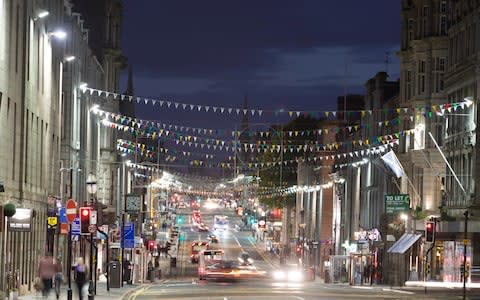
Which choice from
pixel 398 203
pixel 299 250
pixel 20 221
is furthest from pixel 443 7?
pixel 299 250

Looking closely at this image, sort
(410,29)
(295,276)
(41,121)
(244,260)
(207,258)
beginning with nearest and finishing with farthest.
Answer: (41,121) < (410,29) < (244,260) < (207,258) < (295,276)

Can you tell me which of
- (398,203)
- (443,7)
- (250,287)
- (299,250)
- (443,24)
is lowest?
(299,250)

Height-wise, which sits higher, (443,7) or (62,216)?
(443,7)

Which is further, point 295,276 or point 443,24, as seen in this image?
point 295,276

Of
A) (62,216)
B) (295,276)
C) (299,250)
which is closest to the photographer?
(62,216)

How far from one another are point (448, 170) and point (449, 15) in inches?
402

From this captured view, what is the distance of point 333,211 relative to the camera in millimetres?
115062

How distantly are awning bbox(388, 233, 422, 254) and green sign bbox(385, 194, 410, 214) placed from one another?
9.35 feet

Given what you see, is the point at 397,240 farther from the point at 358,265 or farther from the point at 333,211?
the point at 333,211

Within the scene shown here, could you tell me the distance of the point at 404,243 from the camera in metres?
76.4

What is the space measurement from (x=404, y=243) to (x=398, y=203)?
5.29 metres

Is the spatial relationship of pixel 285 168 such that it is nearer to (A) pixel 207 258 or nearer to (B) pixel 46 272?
(A) pixel 207 258

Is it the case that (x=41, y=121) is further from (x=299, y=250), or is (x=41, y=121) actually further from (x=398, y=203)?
(x=299, y=250)

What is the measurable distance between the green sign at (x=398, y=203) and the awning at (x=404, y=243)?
2.85m
